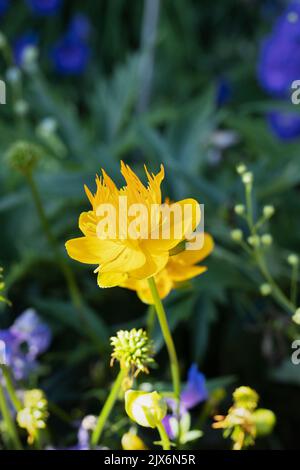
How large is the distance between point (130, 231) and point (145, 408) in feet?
0.33

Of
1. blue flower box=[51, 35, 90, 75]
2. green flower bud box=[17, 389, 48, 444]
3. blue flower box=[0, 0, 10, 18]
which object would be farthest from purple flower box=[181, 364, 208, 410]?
blue flower box=[0, 0, 10, 18]

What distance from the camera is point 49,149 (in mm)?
1054

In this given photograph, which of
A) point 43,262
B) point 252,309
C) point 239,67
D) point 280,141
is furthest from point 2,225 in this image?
point 239,67

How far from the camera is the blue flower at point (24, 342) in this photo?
0.68 meters

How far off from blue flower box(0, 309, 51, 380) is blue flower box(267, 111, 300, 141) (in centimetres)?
64

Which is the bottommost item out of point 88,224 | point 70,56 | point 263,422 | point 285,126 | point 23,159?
point 263,422

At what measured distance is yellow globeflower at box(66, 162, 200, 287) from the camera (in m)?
0.43

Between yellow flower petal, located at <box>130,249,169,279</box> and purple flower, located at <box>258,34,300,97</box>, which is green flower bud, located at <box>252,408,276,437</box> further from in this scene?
purple flower, located at <box>258,34,300,97</box>

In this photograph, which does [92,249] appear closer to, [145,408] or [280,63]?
[145,408]

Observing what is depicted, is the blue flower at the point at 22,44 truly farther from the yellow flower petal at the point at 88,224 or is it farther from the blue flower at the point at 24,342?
the yellow flower petal at the point at 88,224

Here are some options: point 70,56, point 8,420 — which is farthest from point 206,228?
point 70,56

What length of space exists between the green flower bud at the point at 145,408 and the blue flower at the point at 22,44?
143cm

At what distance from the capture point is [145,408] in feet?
1.38

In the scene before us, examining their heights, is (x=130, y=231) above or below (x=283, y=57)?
below
